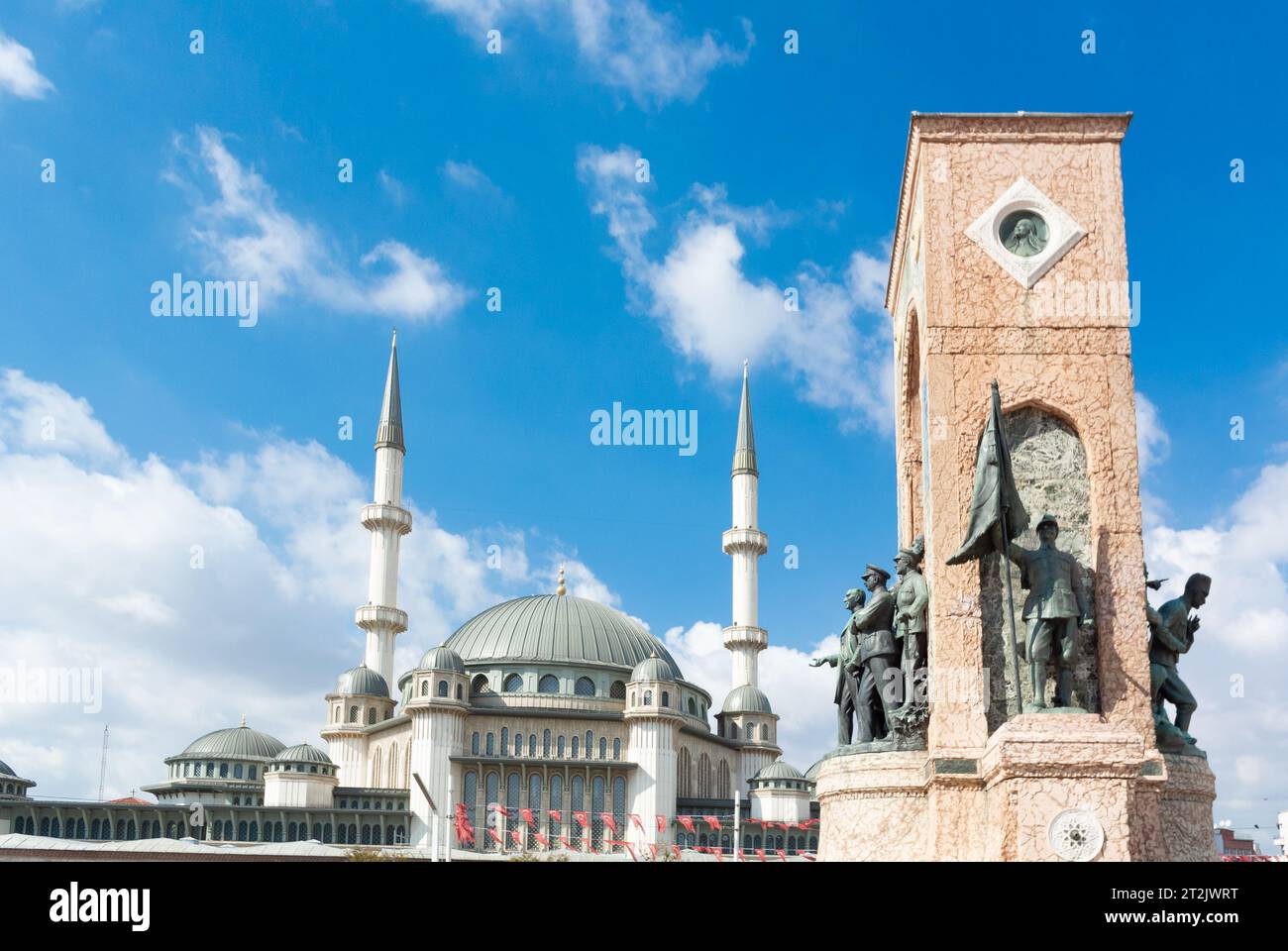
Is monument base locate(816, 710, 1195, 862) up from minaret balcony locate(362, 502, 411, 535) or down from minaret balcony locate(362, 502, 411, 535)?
down

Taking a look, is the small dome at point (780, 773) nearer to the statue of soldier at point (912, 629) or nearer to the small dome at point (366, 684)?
the small dome at point (366, 684)

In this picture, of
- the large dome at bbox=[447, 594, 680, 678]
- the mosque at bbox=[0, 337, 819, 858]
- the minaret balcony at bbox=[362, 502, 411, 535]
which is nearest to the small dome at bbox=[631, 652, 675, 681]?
the mosque at bbox=[0, 337, 819, 858]

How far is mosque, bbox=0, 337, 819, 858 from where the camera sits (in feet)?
245

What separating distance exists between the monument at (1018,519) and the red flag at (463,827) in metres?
61.8

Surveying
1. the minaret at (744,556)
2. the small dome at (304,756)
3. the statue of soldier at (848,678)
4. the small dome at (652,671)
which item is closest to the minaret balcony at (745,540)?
the minaret at (744,556)

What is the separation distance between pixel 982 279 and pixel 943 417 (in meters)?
1.41

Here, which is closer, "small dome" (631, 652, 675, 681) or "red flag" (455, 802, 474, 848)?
"red flag" (455, 802, 474, 848)

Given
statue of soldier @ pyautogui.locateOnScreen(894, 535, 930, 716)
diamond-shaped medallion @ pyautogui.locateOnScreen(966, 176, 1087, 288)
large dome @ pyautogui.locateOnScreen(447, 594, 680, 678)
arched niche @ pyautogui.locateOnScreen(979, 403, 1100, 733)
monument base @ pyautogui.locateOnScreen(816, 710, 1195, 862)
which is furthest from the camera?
large dome @ pyautogui.locateOnScreen(447, 594, 680, 678)

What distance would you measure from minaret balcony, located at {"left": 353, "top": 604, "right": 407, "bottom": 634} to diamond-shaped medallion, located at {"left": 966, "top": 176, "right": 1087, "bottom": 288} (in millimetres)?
68934

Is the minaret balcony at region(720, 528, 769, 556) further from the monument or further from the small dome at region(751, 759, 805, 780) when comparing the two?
the monument

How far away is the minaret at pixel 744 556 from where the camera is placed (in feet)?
266
